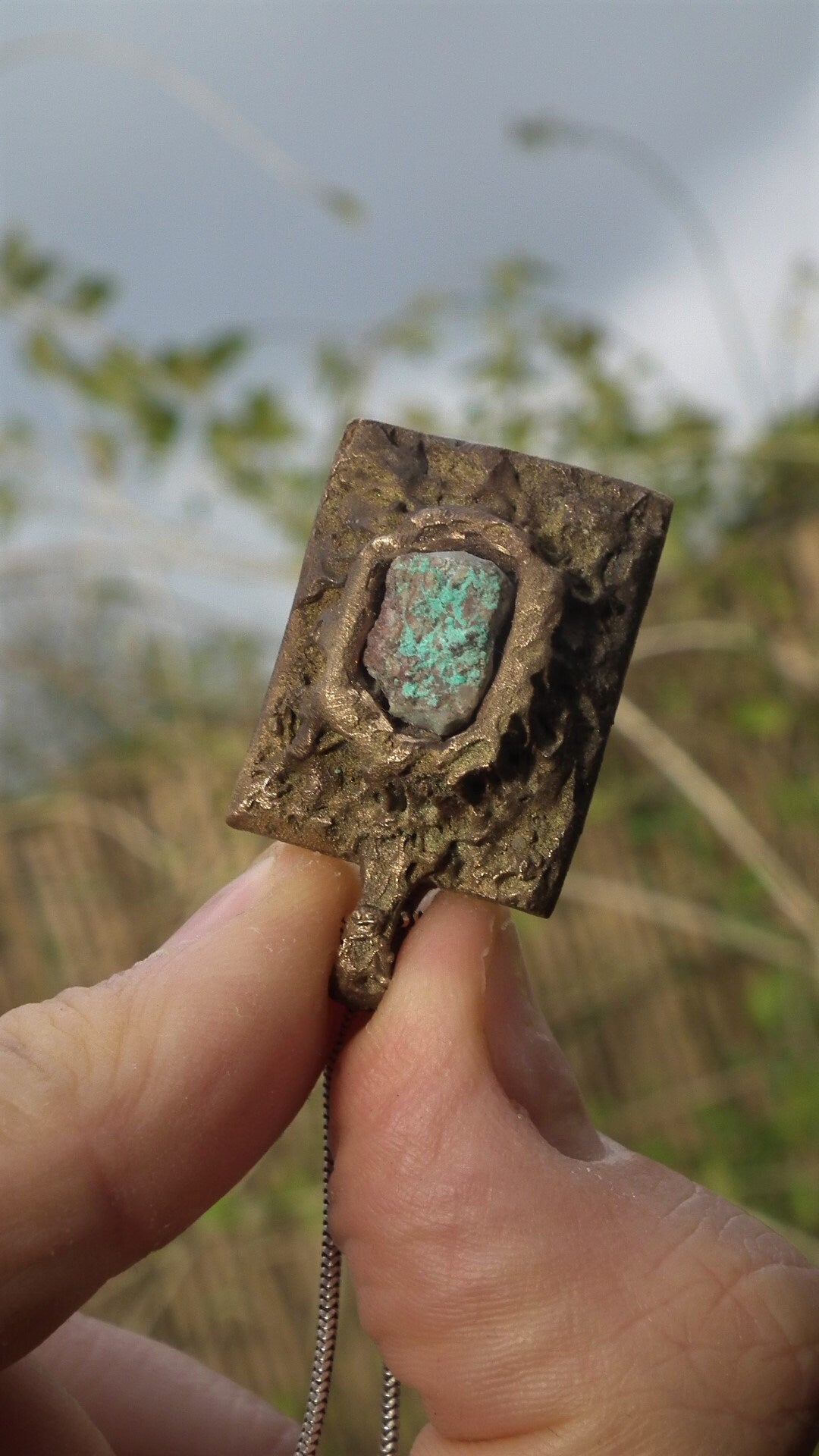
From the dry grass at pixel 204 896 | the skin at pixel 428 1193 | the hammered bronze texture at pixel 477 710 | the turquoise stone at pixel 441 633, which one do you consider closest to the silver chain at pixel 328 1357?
the skin at pixel 428 1193

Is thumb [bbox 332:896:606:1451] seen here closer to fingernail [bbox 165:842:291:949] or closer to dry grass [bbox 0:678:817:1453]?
fingernail [bbox 165:842:291:949]

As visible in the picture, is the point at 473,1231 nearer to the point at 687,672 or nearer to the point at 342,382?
the point at 342,382

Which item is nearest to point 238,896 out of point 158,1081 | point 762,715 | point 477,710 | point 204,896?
point 158,1081

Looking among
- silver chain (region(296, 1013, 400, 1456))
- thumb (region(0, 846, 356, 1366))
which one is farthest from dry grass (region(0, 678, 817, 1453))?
thumb (region(0, 846, 356, 1366))

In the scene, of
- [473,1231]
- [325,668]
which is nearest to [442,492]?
[325,668]

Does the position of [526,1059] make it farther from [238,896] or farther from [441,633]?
[441,633]

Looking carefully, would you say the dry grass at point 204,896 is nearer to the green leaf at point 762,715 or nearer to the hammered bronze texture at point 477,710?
the green leaf at point 762,715
